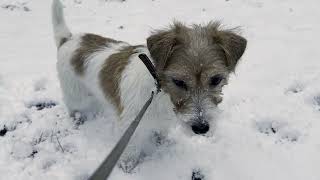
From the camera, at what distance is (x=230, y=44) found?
3.29m

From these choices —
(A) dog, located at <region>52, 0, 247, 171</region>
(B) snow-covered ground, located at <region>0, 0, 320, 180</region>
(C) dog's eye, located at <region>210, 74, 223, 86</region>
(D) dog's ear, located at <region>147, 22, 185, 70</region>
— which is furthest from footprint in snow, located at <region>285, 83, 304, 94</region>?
(D) dog's ear, located at <region>147, 22, 185, 70</region>

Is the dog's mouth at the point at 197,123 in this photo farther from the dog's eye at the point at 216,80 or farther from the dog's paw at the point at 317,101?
the dog's paw at the point at 317,101

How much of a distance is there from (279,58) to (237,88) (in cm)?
106

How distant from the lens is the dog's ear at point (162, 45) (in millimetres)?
3164

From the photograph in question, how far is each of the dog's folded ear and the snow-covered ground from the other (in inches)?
20.2

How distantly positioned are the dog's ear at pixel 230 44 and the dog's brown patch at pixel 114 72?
0.81 meters

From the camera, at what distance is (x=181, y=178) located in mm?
3734

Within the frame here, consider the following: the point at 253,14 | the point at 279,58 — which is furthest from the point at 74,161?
the point at 253,14

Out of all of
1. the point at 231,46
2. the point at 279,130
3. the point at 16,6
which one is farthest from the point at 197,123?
the point at 16,6

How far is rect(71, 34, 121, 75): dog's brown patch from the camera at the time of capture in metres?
4.27

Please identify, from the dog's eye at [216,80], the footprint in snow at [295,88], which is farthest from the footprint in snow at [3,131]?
the footprint in snow at [295,88]

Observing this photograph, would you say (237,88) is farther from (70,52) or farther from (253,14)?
(253,14)

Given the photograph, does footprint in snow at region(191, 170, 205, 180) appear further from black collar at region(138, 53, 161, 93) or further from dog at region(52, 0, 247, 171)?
black collar at region(138, 53, 161, 93)

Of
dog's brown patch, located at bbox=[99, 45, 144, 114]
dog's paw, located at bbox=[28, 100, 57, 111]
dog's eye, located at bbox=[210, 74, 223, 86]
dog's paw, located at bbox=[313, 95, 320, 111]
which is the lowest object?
dog's paw, located at bbox=[28, 100, 57, 111]
